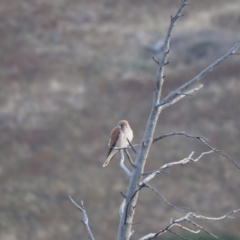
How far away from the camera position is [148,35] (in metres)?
42.4

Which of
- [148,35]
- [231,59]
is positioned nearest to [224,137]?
[231,59]

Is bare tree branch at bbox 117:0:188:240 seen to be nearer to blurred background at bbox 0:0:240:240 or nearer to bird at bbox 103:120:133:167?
bird at bbox 103:120:133:167

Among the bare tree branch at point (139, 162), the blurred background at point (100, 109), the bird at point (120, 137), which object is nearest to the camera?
the bare tree branch at point (139, 162)

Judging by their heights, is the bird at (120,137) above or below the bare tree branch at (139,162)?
above

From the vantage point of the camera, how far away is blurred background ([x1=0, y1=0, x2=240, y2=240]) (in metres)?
27.4

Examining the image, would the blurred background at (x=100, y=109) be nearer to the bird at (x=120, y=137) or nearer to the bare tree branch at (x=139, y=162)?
the bird at (x=120, y=137)

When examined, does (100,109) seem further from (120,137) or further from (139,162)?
(139,162)

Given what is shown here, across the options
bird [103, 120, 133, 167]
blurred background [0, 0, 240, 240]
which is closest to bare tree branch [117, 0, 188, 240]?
bird [103, 120, 133, 167]

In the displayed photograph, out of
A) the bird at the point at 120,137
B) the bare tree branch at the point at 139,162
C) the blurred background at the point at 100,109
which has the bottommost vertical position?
the bare tree branch at the point at 139,162

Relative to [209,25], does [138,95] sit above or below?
below

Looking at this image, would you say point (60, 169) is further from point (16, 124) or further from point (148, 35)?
point (148, 35)

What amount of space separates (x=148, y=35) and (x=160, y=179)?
14836mm

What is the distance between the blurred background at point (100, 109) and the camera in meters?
27.4

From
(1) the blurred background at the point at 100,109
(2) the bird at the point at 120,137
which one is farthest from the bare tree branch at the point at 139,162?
(1) the blurred background at the point at 100,109
